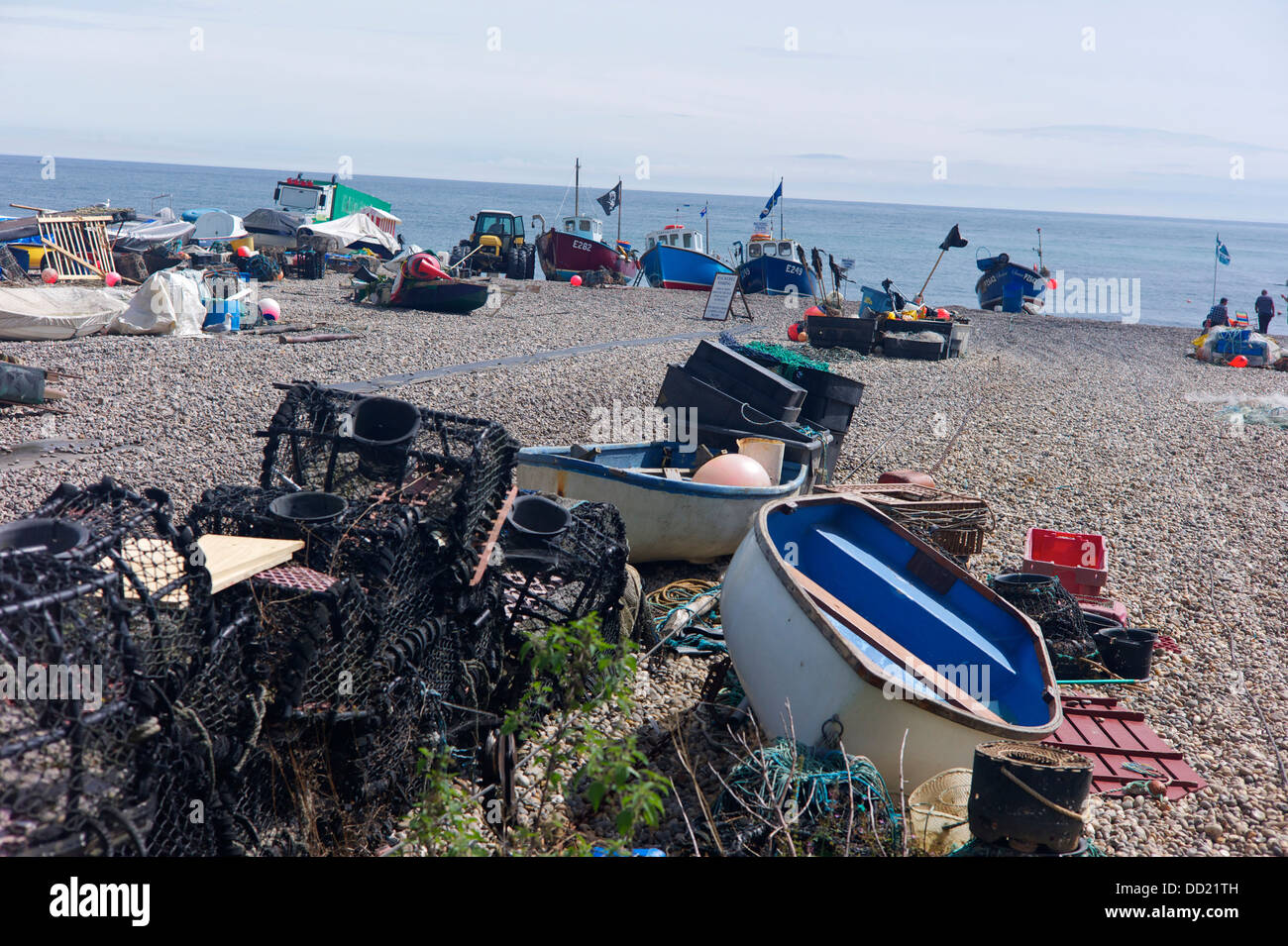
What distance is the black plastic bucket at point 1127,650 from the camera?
21.3ft

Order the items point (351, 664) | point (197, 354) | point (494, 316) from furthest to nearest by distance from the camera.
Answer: point (494, 316), point (197, 354), point (351, 664)

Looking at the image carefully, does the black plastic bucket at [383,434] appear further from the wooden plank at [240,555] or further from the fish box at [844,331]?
the fish box at [844,331]

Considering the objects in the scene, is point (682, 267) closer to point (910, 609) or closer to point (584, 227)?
point (584, 227)

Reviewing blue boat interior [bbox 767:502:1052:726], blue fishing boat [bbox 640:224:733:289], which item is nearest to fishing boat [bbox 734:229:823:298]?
blue fishing boat [bbox 640:224:733:289]

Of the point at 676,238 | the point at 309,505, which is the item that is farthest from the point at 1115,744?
the point at 676,238

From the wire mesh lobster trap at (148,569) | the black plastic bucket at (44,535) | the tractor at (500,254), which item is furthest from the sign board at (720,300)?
the black plastic bucket at (44,535)

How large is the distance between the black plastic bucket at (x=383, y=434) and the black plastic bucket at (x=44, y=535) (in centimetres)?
175

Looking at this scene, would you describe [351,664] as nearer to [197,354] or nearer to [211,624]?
[211,624]

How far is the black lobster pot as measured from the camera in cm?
387

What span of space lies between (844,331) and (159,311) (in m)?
13.1

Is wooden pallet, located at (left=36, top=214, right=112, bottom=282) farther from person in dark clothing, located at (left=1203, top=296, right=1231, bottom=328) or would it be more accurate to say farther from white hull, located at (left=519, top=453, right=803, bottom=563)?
person in dark clothing, located at (left=1203, top=296, right=1231, bottom=328)
